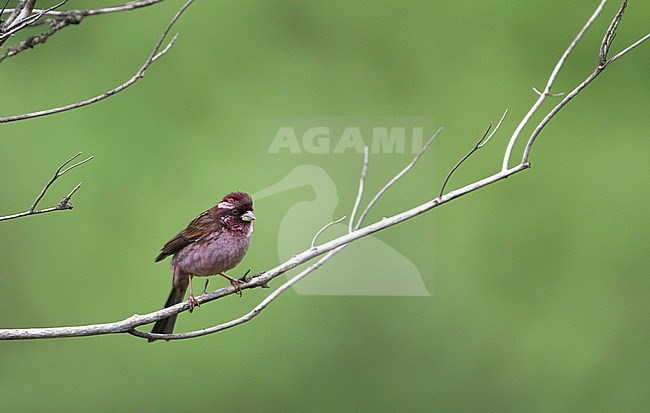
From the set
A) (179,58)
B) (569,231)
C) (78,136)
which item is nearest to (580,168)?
(569,231)

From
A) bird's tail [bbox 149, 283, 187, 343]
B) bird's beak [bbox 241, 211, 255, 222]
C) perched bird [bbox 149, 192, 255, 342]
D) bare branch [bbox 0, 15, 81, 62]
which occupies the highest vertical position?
bare branch [bbox 0, 15, 81, 62]

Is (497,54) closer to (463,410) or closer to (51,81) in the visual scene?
(463,410)

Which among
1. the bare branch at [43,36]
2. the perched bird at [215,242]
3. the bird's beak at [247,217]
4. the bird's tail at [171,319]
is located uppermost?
the bare branch at [43,36]

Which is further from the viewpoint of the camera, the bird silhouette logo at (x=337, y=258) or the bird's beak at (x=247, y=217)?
the bird silhouette logo at (x=337, y=258)

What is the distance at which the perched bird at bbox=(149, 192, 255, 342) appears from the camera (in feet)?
7.53

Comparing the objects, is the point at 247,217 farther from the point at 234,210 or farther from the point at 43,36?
the point at 43,36

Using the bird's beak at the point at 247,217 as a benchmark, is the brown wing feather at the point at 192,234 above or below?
below

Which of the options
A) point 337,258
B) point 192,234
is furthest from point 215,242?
point 337,258

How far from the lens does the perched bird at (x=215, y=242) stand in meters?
2.29

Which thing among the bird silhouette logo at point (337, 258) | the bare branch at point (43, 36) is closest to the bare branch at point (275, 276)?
the bare branch at point (43, 36)

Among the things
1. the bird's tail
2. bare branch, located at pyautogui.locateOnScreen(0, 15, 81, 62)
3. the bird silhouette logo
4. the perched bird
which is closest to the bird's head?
the perched bird

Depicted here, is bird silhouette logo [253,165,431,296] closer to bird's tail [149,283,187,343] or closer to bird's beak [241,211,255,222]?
bird's tail [149,283,187,343]

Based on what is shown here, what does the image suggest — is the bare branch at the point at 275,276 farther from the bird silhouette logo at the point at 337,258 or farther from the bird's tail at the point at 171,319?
the bird silhouette logo at the point at 337,258

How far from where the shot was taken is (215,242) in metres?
2.30
